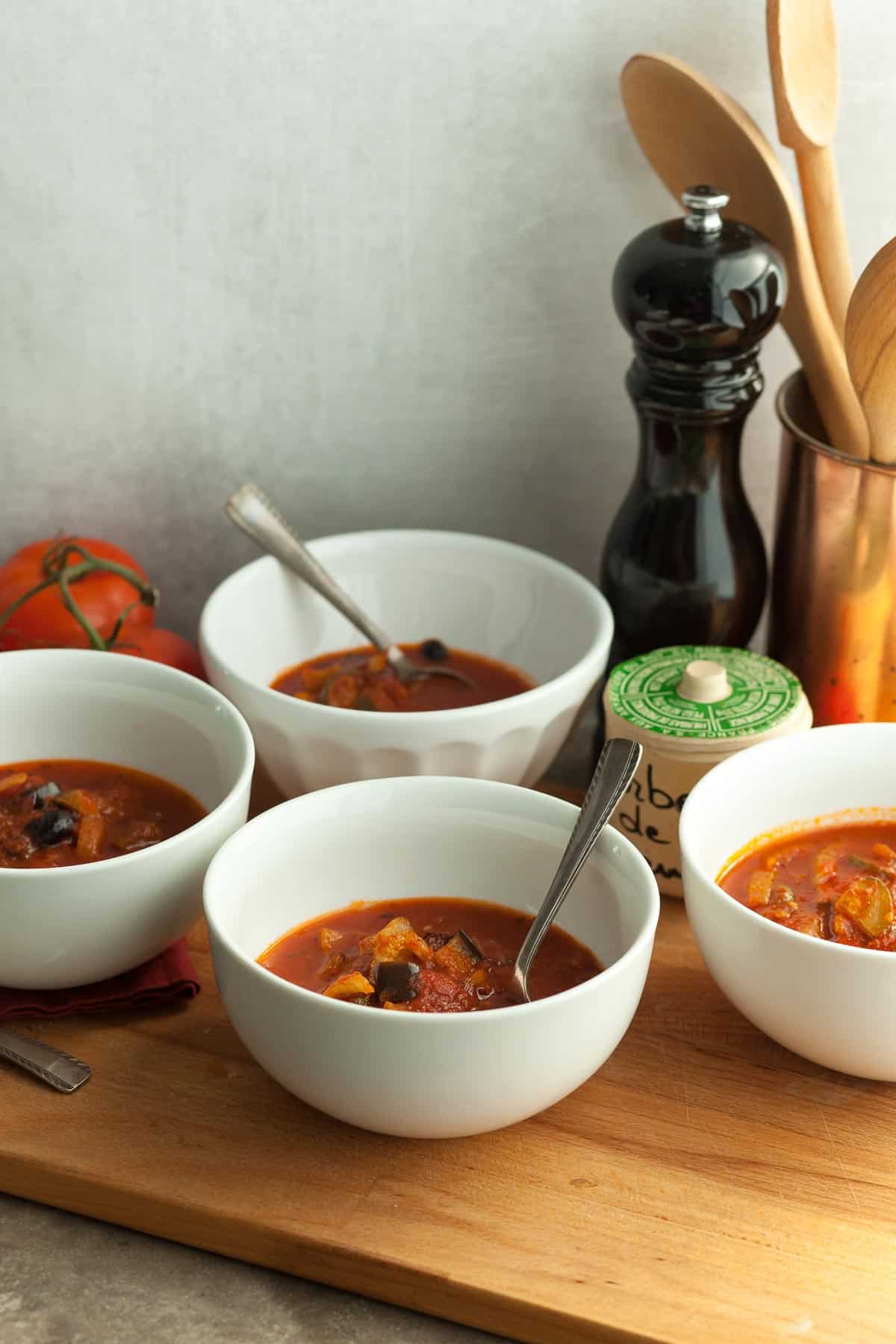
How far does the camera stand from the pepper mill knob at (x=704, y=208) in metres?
1.26

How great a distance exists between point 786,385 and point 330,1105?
0.81 metres

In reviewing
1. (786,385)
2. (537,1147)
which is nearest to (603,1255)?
(537,1147)

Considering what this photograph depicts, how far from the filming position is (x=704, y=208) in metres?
1.27

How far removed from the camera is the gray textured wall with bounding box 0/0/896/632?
4.49 ft

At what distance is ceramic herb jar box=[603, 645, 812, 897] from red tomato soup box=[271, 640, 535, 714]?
160 mm

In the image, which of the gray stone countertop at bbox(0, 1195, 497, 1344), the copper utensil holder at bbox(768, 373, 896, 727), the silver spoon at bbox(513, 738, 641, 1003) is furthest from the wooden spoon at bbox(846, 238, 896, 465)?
the gray stone countertop at bbox(0, 1195, 497, 1344)

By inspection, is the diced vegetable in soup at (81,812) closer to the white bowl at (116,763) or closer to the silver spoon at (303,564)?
the white bowl at (116,763)

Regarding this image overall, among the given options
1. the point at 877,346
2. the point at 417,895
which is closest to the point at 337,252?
the point at 877,346

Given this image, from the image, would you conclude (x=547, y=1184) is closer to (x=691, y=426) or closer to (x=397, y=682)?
(x=397, y=682)

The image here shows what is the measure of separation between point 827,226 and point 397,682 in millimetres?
557

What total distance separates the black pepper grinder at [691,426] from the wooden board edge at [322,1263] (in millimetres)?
673

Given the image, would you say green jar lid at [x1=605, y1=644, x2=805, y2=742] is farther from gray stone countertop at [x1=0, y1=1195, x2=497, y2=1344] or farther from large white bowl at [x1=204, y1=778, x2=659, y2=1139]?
gray stone countertop at [x1=0, y1=1195, x2=497, y2=1344]

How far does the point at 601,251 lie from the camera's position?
1.46 m

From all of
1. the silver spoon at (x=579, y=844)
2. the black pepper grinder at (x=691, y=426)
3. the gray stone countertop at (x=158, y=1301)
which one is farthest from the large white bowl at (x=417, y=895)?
the black pepper grinder at (x=691, y=426)
